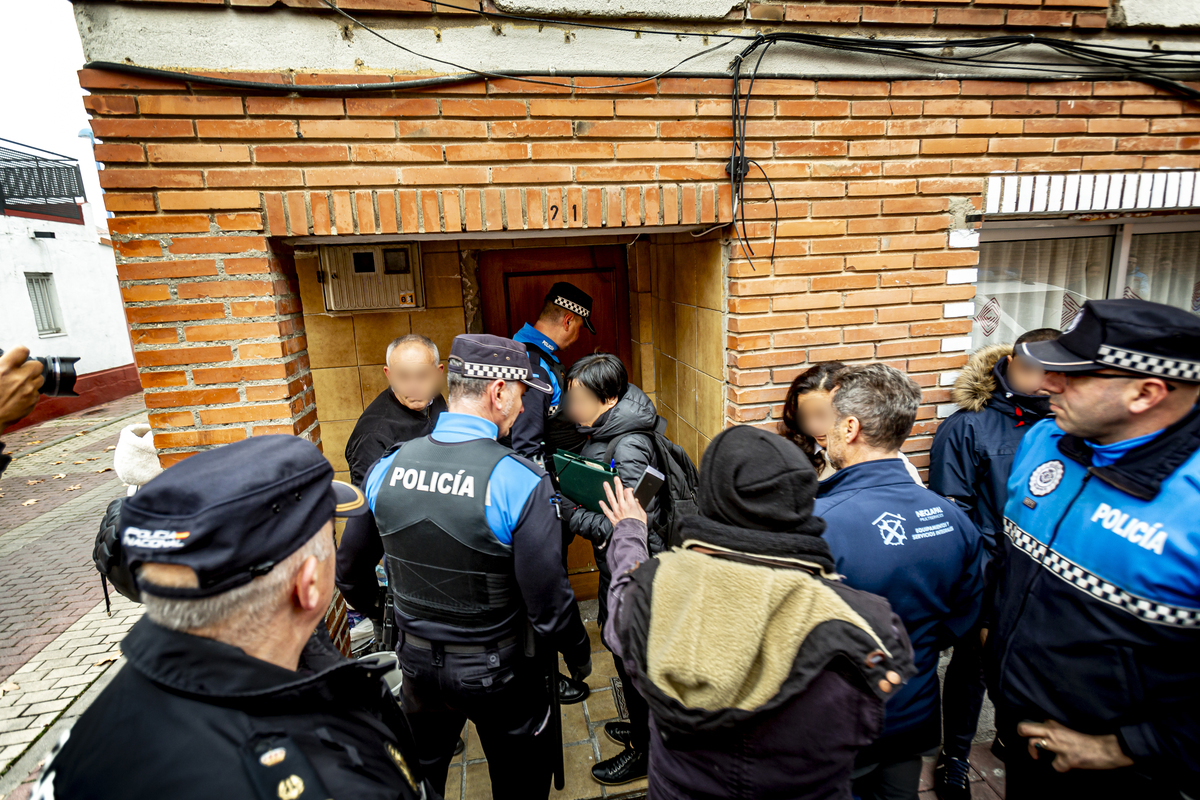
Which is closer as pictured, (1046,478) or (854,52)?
(1046,478)

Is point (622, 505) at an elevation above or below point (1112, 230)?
below

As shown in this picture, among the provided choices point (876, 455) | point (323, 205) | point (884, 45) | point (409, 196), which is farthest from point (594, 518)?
point (884, 45)

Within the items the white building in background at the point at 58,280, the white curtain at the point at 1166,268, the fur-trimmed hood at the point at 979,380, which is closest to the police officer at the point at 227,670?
the fur-trimmed hood at the point at 979,380

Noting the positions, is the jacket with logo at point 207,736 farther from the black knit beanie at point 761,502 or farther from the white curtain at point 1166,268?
the white curtain at point 1166,268

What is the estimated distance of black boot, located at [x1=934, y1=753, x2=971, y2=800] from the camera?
2518 millimetres

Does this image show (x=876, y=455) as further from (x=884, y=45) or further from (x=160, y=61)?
(x=160, y=61)

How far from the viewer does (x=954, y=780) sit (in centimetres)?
253

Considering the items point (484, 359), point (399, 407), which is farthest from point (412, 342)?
point (484, 359)

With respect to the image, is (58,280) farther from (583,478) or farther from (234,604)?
(234,604)

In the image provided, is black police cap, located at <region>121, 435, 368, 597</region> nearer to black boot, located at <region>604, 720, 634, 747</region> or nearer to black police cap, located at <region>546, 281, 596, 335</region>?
black boot, located at <region>604, 720, 634, 747</region>

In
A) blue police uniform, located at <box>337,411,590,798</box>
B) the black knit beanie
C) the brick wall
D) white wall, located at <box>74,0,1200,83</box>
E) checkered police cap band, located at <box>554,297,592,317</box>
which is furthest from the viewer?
checkered police cap band, located at <box>554,297,592,317</box>

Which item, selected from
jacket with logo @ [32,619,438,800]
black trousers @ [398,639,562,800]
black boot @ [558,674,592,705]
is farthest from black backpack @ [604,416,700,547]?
jacket with logo @ [32,619,438,800]

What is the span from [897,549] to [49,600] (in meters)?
7.27

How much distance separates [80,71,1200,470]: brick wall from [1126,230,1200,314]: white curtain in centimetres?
63
